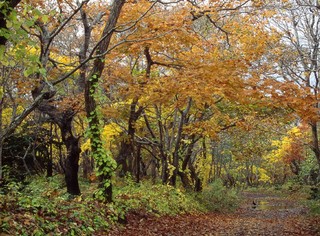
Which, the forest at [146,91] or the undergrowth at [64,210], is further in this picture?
the forest at [146,91]

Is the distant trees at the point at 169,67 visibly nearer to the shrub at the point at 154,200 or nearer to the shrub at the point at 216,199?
the shrub at the point at 154,200

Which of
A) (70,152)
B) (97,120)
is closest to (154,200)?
(70,152)

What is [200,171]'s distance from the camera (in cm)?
2423

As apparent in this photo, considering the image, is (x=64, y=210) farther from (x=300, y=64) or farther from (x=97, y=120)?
(x=300, y=64)

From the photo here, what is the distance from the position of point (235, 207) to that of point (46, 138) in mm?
12722

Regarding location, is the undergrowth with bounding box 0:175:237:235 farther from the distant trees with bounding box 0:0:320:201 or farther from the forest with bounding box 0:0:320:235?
the distant trees with bounding box 0:0:320:201

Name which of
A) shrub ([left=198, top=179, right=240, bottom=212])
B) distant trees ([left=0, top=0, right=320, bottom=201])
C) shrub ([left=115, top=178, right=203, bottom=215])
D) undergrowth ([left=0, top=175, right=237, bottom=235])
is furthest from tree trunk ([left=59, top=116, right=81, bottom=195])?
shrub ([left=198, top=179, right=240, bottom=212])

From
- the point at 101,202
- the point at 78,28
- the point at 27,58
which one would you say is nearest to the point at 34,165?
the point at 78,28

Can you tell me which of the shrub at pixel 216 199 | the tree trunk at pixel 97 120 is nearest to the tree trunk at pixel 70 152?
the tree trunk at pixel 97 120

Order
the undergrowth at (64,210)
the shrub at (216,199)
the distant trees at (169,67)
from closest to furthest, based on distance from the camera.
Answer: the undergrowth at (64,210)
the distant trees at (169,67)
the shrub at (216,199)

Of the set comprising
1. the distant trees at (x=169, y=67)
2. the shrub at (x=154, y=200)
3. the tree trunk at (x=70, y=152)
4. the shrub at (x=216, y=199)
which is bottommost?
the shrub at (x=216, y=199)

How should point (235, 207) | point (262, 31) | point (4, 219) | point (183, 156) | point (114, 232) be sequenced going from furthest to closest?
point (235, 207), point (183, 156), point (262, 31), point (114, 232), point (4, 219)

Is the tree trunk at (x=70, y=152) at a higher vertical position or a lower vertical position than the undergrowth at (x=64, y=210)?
higher

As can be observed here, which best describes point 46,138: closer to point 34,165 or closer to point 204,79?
point 34,165
